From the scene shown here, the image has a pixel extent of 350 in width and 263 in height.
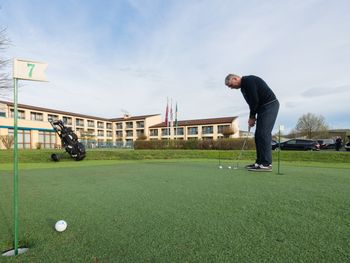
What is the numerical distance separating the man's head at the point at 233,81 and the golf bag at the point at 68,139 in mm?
9061

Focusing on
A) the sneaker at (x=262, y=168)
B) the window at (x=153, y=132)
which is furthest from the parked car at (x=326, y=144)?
the window at (x=153, y=132)

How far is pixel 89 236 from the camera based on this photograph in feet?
5.75

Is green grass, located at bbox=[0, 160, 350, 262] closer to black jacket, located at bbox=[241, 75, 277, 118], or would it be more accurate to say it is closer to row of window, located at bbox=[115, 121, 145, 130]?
black jacket, located at bbox=[241, 75, 277, 118]

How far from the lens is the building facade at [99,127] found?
3525 centimetres

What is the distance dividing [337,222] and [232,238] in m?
1.00

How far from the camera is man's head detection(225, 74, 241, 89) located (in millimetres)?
4635

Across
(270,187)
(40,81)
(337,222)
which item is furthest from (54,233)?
(270,187)

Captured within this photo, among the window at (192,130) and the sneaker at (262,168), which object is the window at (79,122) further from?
the sneaker at (262,168)

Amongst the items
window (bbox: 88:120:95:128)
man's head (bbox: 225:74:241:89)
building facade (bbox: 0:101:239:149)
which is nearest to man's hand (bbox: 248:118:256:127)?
man's head (bbox: 225:74:241:89)

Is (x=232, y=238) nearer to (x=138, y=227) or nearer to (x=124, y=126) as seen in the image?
(x=138, y=227)

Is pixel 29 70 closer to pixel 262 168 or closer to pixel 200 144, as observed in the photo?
pixel 262 168

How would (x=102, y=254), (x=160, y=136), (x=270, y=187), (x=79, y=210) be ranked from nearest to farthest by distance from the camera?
(x=102, y=254) → (x=79, y=210) → (x=270, y=187) → (x=160, y=136)

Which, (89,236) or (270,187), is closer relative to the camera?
(89,236)

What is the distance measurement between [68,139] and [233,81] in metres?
9.31
